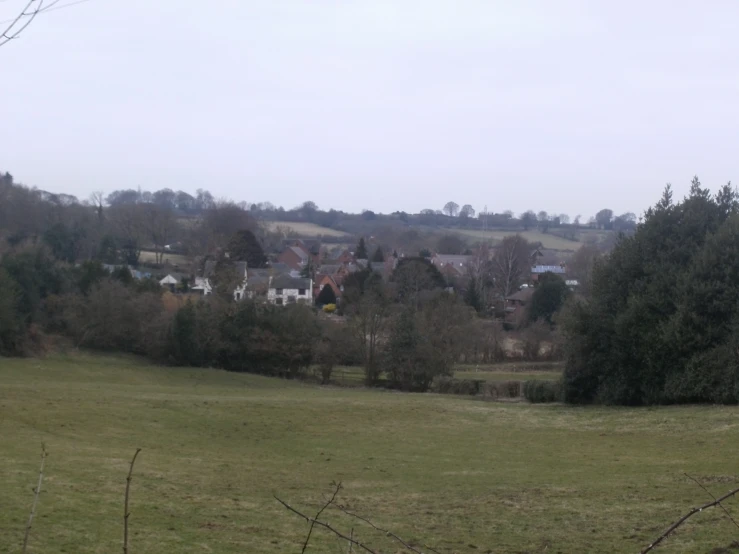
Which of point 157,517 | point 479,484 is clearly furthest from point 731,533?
point 157,517

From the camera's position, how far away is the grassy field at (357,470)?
9.73m

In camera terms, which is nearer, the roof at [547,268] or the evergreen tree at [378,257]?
the evergreen tree at [378,257]

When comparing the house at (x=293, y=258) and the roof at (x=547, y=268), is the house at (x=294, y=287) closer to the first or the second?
the house at (x=293, y=258)

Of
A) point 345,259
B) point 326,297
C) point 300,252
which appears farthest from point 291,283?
point 300,252

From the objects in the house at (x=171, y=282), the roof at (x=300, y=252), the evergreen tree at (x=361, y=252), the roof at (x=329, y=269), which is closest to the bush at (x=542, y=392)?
the house at (x=171, y=282)

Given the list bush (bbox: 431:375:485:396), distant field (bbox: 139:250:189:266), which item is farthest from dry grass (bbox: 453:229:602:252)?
bush (bbox: 431:375:485:396)

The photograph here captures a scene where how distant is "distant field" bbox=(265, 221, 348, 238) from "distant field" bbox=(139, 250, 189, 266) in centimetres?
3721

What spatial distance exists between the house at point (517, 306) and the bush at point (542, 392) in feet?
85.8

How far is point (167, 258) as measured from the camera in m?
86.4

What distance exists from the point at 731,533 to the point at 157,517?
24.2ft

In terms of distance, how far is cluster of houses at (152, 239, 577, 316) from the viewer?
56.3 meters

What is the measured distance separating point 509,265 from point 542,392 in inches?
1808

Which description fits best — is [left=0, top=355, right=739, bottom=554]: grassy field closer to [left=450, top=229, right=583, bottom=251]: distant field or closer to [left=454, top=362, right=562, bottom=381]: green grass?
[left=454, top=362, right=562, bottom=381]: green grass

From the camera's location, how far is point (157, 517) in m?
10.4
